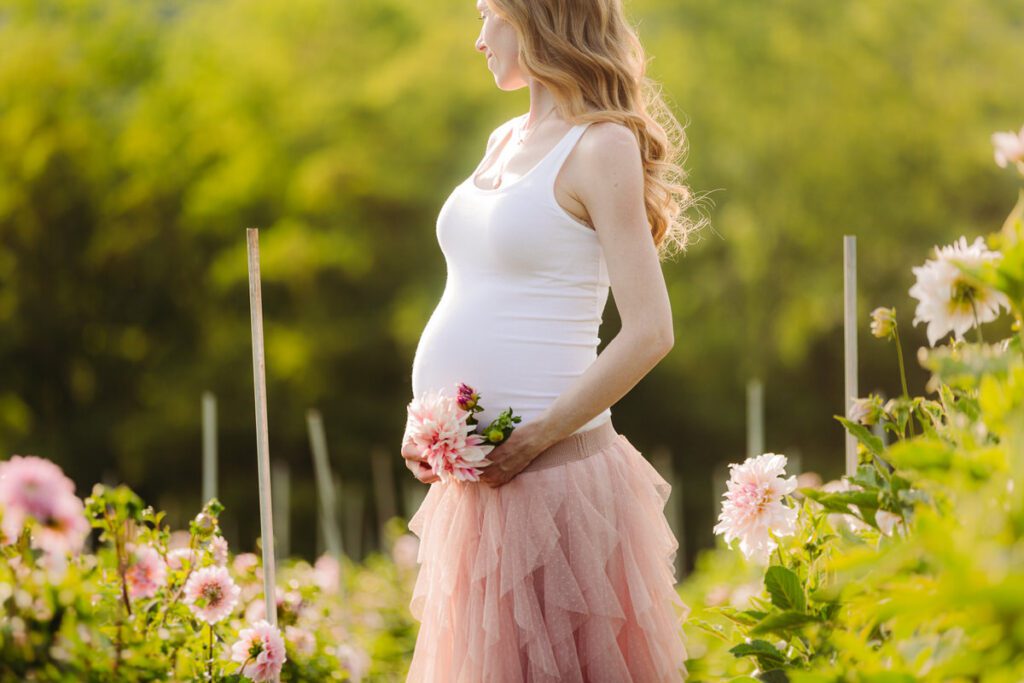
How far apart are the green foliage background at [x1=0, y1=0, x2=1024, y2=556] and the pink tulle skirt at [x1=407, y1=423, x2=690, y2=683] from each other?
30.6ft

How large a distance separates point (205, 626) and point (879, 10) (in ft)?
35.7

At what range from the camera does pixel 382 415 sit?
1123 cm

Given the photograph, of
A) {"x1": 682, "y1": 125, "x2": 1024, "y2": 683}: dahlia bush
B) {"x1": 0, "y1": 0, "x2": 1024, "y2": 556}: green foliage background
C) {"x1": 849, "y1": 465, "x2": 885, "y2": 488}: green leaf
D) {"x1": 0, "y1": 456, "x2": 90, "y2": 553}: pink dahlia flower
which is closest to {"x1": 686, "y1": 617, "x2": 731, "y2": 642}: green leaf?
{"x1": 682, "y1": 125, "x2": 1024, "y2": 683}: dahlia bush

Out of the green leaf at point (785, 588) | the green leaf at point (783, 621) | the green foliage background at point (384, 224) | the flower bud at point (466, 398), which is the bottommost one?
the green leaf at point (783, 621)

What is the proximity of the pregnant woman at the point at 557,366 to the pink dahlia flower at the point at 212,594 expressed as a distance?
42 centimetres

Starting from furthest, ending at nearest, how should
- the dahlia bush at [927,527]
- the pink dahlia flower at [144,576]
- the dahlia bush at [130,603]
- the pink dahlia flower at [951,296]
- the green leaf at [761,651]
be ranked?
the pink dahlia flower at [144,576], the green leaf at [761,651], the pink dahlia flower at [951,296], the dahlia bush at [130,603], the dahlia bush at [927,527]

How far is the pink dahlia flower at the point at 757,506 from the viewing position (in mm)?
1702

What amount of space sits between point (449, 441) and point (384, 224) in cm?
1024

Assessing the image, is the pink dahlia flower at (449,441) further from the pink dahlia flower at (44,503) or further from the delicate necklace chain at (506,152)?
the pink dahlia flower at (44,503)

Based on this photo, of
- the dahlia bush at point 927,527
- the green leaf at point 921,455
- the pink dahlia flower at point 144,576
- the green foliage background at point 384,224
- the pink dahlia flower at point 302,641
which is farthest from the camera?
the green foliage background at point 384,224

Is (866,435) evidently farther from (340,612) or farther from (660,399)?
(660,399)

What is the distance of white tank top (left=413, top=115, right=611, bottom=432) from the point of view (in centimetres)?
156

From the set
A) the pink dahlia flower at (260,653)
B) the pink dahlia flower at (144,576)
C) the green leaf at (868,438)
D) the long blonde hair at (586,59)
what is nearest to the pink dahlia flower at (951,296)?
the green leaf at (868,438)

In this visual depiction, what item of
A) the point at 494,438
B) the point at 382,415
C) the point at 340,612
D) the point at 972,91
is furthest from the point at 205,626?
the point at 972,91
